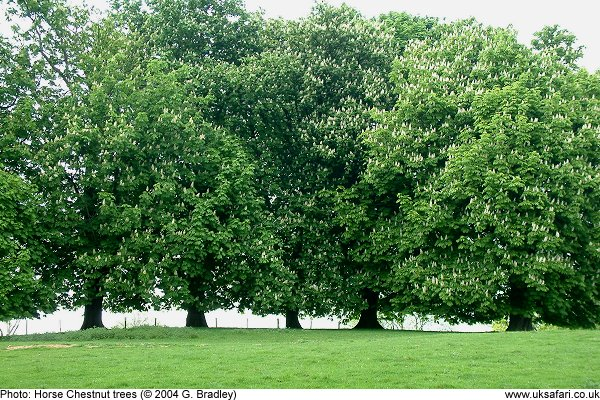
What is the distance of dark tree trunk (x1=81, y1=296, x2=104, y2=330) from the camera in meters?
41.5

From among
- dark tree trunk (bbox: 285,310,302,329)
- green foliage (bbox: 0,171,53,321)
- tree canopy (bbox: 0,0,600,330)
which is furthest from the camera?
dark tree trunk (bbox: 285,310,302,329)

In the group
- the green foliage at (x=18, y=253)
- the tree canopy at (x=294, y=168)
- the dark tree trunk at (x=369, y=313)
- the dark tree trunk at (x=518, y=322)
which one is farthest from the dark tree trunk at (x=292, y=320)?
the green foliage at (x=18, y=253)

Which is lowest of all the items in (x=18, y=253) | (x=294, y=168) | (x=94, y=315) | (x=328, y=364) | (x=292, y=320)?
(x=328, y=364)

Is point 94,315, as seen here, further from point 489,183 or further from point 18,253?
point 489,183

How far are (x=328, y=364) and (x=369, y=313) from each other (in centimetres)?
2414

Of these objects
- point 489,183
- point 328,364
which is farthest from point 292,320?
point 328,364

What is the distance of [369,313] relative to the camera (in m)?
44.8

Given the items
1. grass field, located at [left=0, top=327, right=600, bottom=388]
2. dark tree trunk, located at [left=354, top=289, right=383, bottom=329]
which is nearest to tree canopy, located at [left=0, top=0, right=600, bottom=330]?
dark tree trunk, located at [left=354, top=289, right=383, bottom=329]

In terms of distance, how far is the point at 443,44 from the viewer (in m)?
42.9

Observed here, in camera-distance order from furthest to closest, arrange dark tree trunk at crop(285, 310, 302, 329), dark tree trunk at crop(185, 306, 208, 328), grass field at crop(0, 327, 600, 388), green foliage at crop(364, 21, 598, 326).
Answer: dark tree trunk at crop(285, 310, 302, 329) → dark tree trunk at crop(185, 306, 208, 328) → green foliage at crop(364, 21, 598, 326) → grass field at crop(0, 327, 600, 388)

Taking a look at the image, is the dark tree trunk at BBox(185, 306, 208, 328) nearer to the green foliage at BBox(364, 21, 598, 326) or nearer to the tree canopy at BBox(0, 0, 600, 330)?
the tree canopy at BBox(0, 0, 600, 330)

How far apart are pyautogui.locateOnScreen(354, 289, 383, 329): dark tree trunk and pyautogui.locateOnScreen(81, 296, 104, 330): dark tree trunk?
1459 cm
